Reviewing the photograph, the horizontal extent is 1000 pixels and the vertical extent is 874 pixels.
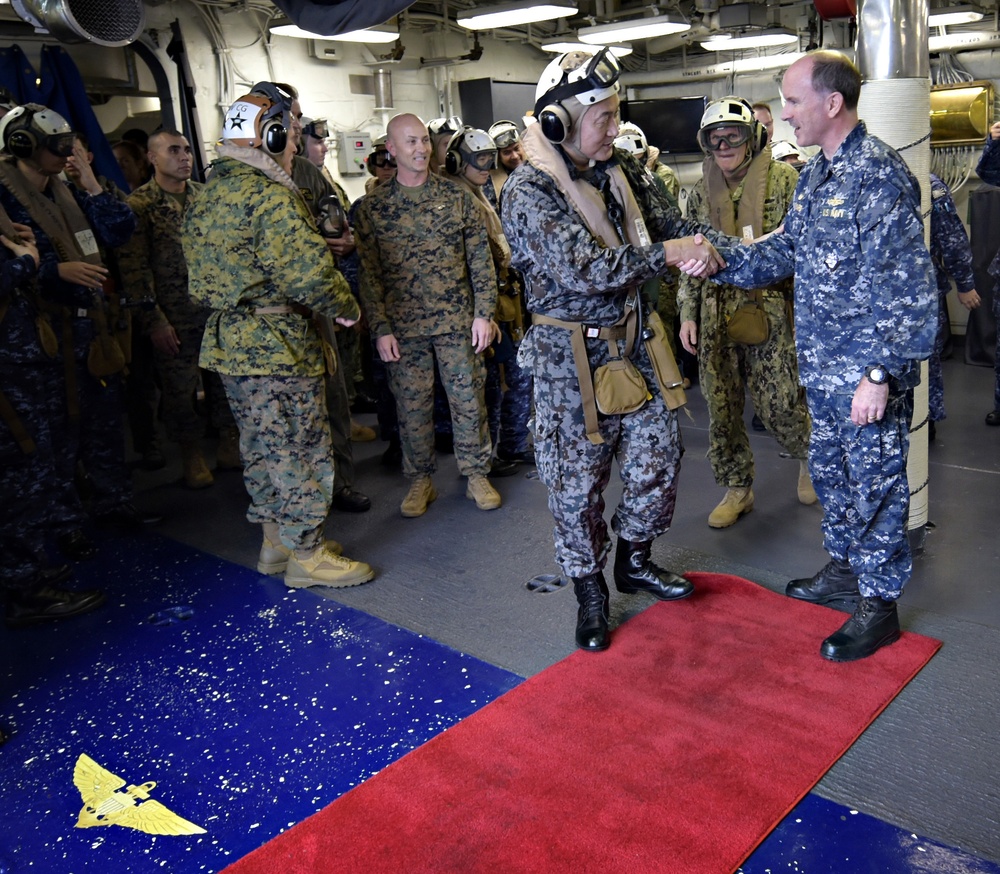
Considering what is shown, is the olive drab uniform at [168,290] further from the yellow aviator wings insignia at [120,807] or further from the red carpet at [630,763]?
the red carpet at [630,763]

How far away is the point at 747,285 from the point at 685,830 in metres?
1.78

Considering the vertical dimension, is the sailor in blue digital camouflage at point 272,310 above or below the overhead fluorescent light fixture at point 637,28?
below

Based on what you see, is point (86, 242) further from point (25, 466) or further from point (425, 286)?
point (425, 286)

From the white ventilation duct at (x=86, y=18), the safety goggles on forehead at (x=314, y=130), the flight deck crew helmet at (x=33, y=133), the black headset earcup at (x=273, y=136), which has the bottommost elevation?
the black headset earcup at (x=273, y=136)

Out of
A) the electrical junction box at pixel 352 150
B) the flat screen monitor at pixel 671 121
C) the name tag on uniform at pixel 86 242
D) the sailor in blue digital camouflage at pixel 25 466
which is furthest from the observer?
the flat screen monitor at pixel 671 121

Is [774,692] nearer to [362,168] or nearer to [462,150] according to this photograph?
[462,150]

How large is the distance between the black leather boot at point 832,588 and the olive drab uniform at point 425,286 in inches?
73.9

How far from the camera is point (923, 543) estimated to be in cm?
396

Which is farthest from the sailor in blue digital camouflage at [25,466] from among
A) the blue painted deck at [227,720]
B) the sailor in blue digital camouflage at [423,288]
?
the sailor in blue digital camouflage at [423,288]

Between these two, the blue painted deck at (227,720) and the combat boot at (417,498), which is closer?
the blue painted deck at (227,720)

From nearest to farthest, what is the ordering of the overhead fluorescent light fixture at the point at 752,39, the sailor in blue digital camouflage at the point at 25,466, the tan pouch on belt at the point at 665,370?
1. the tan pouch on belt at the point at 665,370
2. the sailor in blue digital camouflage at the point at 25,466
3. the overhead fluorescent light fixture at the point at 752,39

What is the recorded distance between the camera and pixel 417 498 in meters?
4.80

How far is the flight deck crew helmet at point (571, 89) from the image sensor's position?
2.92 m

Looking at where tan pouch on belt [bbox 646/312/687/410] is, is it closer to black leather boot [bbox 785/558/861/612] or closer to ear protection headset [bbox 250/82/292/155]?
black leather boot [bbox 785/558/861/612]
